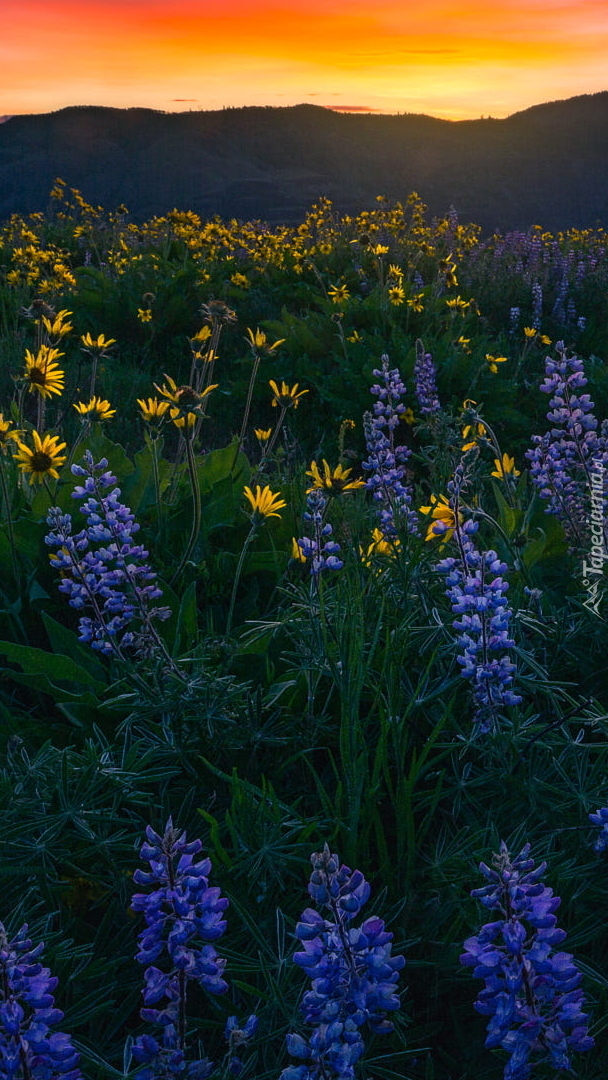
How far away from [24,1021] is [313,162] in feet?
135

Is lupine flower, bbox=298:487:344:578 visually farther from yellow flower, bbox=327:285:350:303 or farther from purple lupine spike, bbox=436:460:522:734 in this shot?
yellow flower, bbox=327:285:350:303

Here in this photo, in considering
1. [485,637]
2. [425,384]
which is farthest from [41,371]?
[425,384]

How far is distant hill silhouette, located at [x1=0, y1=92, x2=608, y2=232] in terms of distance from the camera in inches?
1244

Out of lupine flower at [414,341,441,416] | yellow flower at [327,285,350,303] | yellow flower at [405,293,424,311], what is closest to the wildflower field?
lupine flower at [414,341,441,416]

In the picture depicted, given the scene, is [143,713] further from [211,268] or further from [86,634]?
[211,268]

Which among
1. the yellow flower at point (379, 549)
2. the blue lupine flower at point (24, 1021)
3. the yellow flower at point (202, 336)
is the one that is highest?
the yellow flower at point (202, 336)

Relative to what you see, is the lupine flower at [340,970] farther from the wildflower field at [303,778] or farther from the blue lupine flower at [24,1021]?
the blue lupine flower at [24,1021]

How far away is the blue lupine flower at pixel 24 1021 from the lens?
94cm

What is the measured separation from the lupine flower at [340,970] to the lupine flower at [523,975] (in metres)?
0.10

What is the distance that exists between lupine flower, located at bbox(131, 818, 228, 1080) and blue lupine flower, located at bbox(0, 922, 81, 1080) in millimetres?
105

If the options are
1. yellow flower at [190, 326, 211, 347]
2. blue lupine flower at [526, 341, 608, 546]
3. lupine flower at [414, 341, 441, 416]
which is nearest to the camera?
blue lupine flower at [526, 341, 608, 546]

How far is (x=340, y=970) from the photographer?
0.99 m

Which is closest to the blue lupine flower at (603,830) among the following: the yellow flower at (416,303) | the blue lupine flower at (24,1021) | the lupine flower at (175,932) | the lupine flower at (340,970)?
the lupine flower at (340,970)

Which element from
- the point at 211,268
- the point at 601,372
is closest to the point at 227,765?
the point at 601,372
